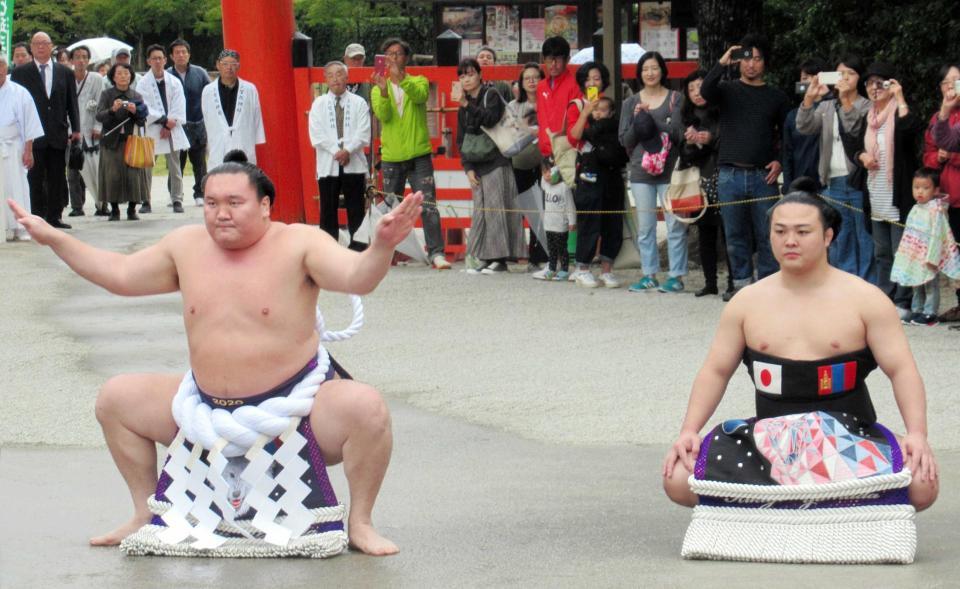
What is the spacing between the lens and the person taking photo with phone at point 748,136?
361 inches

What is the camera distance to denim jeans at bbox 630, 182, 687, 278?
9789 mm

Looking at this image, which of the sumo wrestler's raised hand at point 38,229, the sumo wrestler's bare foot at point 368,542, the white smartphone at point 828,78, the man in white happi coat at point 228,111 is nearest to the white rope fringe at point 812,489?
the sumo wrestler's bare foot at point 368,542

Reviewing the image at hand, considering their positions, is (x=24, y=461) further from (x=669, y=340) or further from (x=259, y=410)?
(x=669, y=340)

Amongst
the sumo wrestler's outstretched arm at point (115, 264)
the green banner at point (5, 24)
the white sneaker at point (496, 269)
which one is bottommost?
the white sneaker at point (496, 269)

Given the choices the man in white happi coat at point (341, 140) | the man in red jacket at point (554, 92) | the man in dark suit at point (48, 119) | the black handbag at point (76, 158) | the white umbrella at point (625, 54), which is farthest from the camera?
the white umbrella at point (625, 54)

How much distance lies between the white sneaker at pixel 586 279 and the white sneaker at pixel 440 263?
1.36 meters

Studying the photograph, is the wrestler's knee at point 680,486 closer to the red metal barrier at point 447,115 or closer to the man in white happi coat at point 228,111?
the red metal barrier at point 447,115

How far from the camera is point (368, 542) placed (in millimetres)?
4246

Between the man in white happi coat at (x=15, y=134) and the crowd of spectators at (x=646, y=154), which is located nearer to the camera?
the crowd of spectators at (x=646, y=154)

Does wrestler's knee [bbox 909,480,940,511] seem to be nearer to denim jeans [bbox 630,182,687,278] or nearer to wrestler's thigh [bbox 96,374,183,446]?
wrestler's thigh [bbox 96,374,183,446]

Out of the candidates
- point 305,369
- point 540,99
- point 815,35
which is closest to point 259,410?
point 305,369

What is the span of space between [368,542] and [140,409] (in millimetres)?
759

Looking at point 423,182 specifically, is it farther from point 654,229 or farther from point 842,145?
point 842,145

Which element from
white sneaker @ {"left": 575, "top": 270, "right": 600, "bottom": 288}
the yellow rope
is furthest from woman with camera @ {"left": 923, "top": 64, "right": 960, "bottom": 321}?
white sneaker @ {"left": 575, "top": 270, "right": 600, "bottom": 288}
